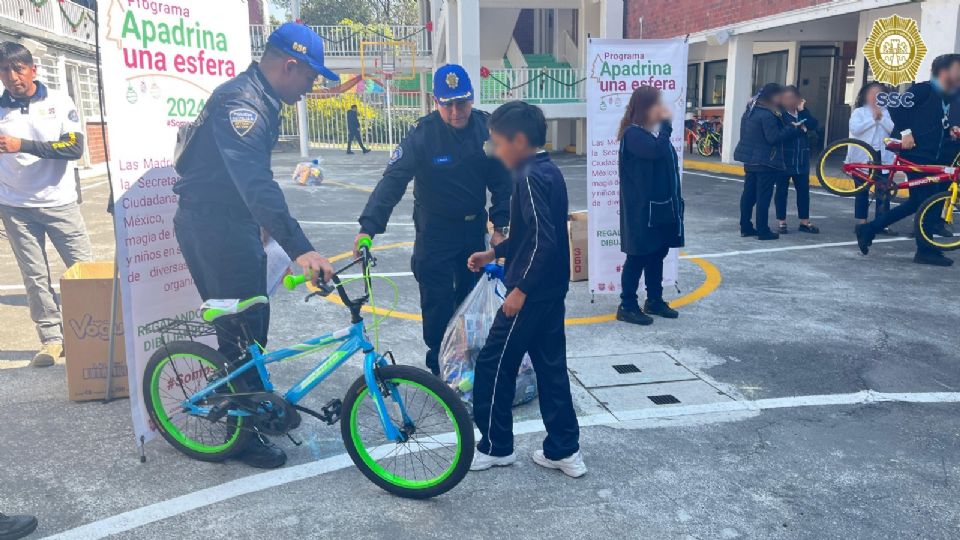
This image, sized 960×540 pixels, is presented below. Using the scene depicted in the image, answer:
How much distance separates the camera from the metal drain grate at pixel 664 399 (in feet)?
14.2

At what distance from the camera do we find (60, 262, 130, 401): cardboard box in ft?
14.0

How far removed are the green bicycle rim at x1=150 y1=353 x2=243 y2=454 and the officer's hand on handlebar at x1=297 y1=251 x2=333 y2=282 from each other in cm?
86

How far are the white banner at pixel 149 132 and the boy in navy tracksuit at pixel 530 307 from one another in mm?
1778

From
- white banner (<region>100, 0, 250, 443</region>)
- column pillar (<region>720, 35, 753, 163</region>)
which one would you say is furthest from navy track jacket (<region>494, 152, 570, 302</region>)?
column pillar (<region>720, 35, 753, 163</region>)

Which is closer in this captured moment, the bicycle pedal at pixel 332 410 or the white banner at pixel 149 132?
the bicycle pedal at pixel 332 410

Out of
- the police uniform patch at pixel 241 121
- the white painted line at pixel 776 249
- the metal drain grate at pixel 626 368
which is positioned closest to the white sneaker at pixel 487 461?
the metal drain grate at pixel 626 368

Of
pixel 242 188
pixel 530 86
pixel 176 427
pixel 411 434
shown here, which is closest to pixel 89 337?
pixel 176 427

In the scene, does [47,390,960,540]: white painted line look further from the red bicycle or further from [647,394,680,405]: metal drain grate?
the red bicycle

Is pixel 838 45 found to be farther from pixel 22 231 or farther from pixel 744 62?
pixel 22 231

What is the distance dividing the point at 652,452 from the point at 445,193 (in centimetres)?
189

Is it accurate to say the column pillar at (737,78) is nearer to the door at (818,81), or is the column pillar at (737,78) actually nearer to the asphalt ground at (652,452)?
the door at (818,81)

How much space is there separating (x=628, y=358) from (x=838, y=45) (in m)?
18.2

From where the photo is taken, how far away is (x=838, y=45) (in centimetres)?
1941

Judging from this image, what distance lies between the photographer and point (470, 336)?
4.18m
